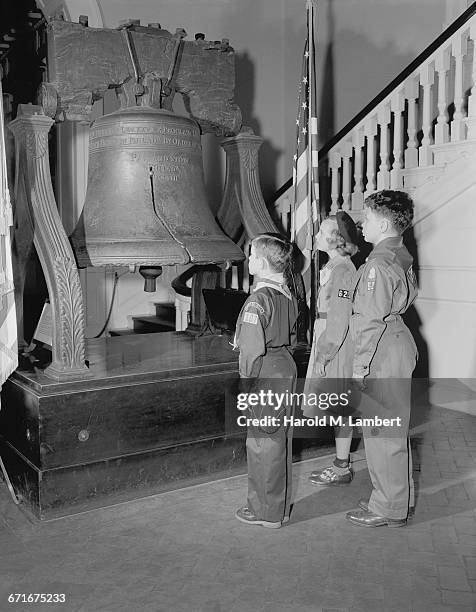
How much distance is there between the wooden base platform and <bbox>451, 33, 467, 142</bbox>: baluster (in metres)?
2.67

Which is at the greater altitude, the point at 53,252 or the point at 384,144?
the point at 384,144

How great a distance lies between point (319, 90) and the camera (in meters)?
7.52

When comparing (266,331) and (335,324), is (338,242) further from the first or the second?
(266,331)

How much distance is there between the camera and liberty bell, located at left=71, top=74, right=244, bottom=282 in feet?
12.8

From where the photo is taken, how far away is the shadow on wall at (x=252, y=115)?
7215 mm

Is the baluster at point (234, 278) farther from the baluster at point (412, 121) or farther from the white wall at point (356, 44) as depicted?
the baluster at point (412, 121)

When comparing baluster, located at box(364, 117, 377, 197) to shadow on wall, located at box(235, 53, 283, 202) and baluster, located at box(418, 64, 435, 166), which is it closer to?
baluster, located at box(418, 64, 435, 166)

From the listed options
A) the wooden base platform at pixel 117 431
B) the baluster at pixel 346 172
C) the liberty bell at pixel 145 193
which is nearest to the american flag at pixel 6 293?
the wooden base platform at pixel 117 431

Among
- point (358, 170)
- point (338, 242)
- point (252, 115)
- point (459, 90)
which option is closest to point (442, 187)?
point (459, 90)

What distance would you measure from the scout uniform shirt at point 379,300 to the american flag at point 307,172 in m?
1.45

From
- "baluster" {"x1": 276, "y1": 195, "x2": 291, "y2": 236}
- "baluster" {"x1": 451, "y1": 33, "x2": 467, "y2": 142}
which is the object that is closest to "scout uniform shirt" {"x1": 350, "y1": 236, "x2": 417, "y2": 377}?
"baluster" {"x1": 451, "y1": 33, "x2": 467, "y2": 142}

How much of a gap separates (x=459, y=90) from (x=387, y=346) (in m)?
2.98

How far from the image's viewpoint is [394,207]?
3.29 meters

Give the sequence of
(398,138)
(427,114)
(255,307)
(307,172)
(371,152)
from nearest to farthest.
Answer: (255,307)
(307,172)
(427,114)
(398,138)
(371,152)
